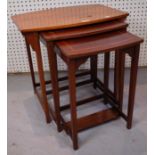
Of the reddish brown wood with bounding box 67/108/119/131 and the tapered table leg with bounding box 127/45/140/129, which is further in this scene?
the reddish brown wood with bounding box 67/108/119/131

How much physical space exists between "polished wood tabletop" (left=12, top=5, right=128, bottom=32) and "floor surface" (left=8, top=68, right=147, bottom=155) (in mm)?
759

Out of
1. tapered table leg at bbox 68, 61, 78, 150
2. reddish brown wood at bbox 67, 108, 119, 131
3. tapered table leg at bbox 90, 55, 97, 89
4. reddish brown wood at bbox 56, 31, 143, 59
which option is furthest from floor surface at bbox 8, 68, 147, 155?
reddish brown wood at bbox 56, 31, 143, 59

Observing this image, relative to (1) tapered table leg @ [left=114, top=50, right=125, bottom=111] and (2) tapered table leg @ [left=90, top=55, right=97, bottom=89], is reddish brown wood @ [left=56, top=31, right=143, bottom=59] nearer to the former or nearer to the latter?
(1) tapered table leg @ [left=114, top=50, right=125, bottom=111]

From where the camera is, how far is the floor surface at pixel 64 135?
4.67 feet

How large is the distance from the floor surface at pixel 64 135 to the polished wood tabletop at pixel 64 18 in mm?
759

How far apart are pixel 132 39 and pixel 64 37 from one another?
0.39 metres

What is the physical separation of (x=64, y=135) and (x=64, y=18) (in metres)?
0.82

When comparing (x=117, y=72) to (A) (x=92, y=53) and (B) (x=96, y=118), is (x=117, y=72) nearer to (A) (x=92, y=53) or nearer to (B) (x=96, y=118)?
(B) (x=96, y=118)

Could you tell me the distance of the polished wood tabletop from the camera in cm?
128

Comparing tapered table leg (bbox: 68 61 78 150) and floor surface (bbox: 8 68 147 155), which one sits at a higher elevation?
tapered table leg (bbox: 68 61 78 150)

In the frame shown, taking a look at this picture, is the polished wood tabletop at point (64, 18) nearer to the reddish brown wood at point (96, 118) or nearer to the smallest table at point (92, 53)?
the smallest table at point (92, 53)

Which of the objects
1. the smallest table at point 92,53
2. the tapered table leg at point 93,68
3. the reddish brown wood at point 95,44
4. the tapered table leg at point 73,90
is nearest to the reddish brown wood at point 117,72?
the smallest table at point 92,53
